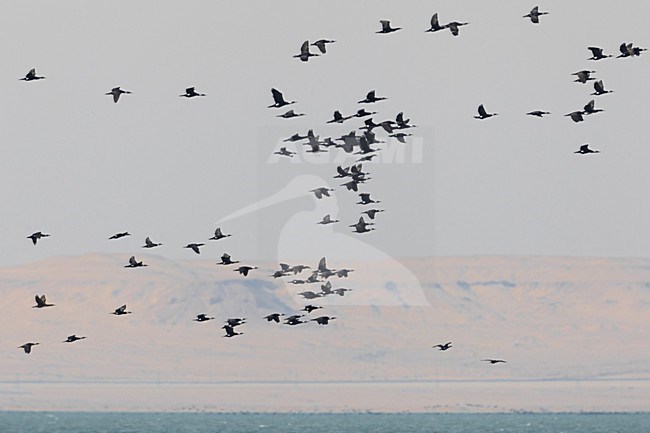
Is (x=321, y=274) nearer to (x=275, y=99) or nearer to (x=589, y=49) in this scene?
(x=275, y=99)

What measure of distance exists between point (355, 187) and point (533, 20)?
53.2 ft

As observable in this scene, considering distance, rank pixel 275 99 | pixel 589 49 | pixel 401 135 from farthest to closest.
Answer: pixel 401 135 < pixel 275 99 < pixel 589 49

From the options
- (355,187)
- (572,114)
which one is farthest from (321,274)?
(572,114)

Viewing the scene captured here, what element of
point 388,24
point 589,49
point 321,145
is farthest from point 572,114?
point 321,145

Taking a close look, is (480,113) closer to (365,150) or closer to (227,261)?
(365,150)

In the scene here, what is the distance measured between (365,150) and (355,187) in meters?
3.79

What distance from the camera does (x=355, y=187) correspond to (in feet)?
320

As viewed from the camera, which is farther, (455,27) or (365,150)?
(365,150)

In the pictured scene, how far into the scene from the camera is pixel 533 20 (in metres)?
86.9

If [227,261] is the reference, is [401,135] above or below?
above

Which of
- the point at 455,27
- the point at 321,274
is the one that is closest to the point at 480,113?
the point at 455,27

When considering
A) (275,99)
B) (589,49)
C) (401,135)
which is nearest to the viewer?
(589,49)

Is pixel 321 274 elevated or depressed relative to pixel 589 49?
depressed

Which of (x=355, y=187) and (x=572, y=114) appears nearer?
(x=572, y=114)
